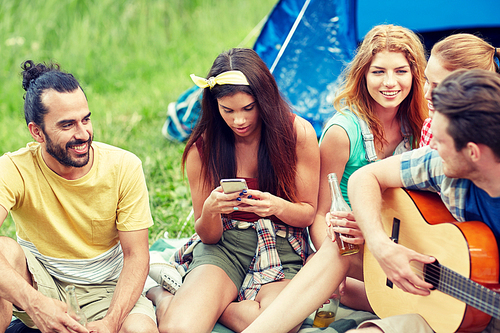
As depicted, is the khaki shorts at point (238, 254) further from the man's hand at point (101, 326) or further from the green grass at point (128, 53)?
the green grass at point (128, 53)

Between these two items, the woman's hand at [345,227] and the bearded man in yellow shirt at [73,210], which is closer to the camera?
the woman's hand at [345,227]

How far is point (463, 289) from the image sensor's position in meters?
1.61

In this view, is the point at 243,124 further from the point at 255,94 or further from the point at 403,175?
the point at 403,175

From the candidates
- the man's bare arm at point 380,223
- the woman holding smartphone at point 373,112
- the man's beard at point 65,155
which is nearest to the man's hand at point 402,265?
the man's bare arm at point 380,223

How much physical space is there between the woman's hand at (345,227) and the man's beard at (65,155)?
3.60 feet

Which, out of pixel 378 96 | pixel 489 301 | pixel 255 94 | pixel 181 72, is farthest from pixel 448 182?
pixel 181 72

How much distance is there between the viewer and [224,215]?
8.52 ft

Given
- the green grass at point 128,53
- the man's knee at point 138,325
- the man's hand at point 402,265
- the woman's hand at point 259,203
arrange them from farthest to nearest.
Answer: the green grass at point 128,53 < the woman's hand at point 259,203 < the man's knee at point 138,325 < the man's hand at point 402,265

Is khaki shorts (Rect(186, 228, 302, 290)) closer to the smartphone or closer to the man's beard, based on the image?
the smartphone

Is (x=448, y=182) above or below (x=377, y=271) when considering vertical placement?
above

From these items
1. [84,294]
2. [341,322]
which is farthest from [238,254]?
[84,294]

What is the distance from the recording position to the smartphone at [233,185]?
2.21 m

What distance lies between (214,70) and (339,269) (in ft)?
3.55

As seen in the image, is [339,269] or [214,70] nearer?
[339,269]
